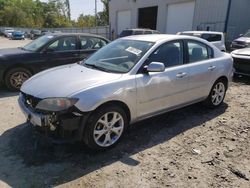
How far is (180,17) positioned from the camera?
20047 millimetres

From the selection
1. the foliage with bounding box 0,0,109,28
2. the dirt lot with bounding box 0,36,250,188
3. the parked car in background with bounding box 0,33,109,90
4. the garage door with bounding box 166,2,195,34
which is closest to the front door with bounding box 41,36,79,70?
the parked car in background with bounding box 0,33,109,90

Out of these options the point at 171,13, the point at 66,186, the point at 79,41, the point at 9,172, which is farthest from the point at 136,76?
the point at 171,13

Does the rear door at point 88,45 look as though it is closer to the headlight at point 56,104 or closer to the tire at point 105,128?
the tire at point 105,128

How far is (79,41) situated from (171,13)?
15.0 meters

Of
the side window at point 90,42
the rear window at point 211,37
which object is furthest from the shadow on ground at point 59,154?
the rear window at point 211,37

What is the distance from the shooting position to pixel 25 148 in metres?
3.83

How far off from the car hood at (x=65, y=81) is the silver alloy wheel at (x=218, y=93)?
98.9 inches

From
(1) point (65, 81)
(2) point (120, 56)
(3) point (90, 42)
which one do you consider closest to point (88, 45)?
(3) point (90, 42)

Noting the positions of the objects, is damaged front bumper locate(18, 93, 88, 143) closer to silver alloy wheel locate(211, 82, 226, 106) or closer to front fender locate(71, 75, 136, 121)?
front fender locate(71, 75, 136, 121)

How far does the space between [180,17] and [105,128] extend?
18065 mm

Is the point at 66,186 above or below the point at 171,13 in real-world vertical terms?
below

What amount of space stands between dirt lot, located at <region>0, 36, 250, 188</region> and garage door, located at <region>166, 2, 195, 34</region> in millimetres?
15776

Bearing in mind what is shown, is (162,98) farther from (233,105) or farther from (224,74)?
(233,105)

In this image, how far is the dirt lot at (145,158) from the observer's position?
10.5 feet
